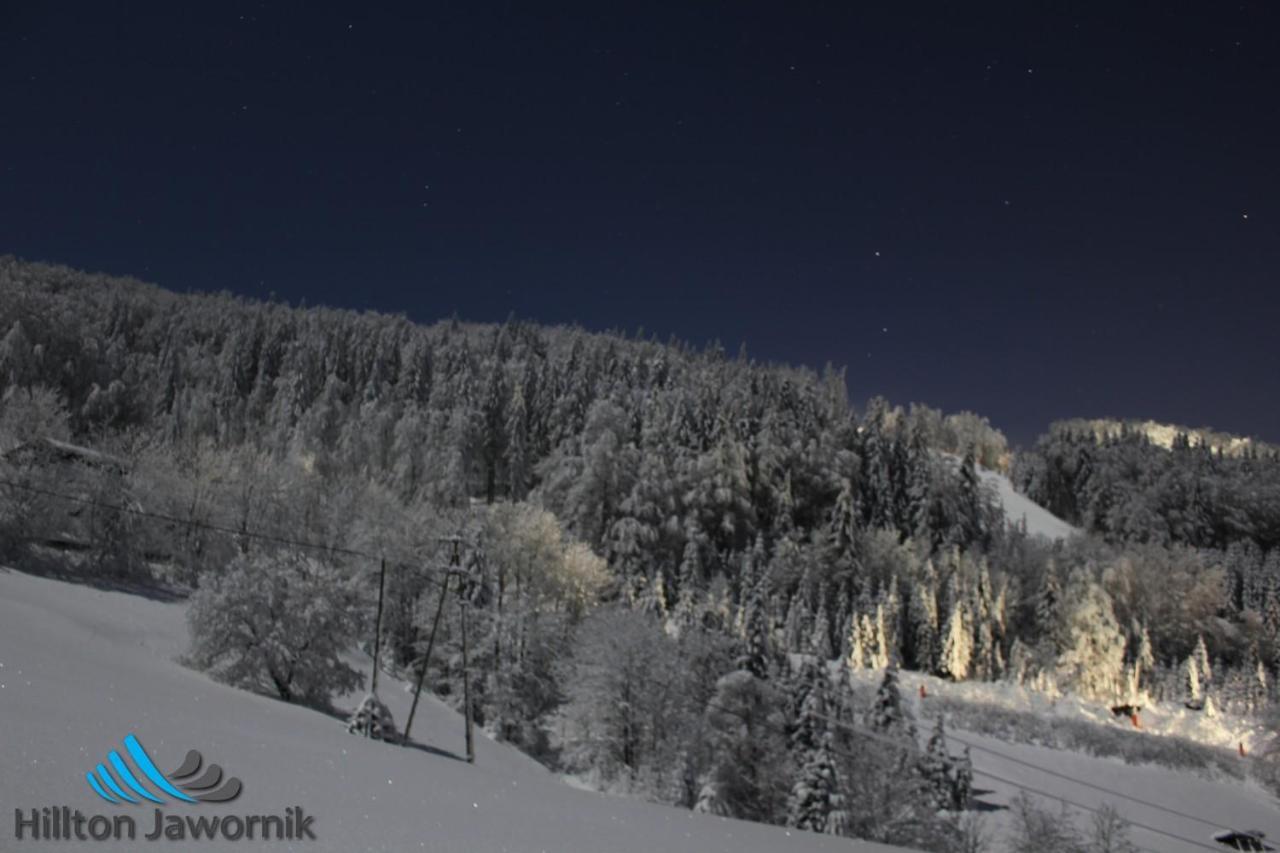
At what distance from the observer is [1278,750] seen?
5684 cm

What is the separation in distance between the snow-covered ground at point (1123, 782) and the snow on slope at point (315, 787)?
4745 centimetres

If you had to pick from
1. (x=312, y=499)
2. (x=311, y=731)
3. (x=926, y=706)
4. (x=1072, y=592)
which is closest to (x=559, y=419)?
(x=312, y=499)

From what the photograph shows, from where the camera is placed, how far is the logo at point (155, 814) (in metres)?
3.82

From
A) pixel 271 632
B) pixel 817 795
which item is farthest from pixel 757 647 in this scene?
pixel 271 632

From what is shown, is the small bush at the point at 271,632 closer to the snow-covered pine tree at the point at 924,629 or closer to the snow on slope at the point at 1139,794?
the snow on slope at the point at 1139,794

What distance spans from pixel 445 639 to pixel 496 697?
24.3 ft

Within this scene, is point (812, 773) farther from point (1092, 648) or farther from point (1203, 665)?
point (1203, 665)

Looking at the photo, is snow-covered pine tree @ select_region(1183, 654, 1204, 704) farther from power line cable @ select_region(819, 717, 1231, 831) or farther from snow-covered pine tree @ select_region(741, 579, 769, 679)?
snow-covered pine tree @ select_region(741, 579, 769, 679)

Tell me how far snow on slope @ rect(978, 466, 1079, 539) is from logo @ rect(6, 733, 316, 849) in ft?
451

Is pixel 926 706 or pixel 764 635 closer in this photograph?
pixel 764 635

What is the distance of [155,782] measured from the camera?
4.82 metres

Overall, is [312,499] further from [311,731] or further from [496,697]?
[311,731]

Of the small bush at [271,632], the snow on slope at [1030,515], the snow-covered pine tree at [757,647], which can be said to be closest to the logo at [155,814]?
the small bush at [271,632]

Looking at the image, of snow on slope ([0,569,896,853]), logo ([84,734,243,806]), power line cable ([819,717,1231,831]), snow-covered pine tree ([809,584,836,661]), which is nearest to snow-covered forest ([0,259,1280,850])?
snow-covered pine tree ([809,584,836,661])
